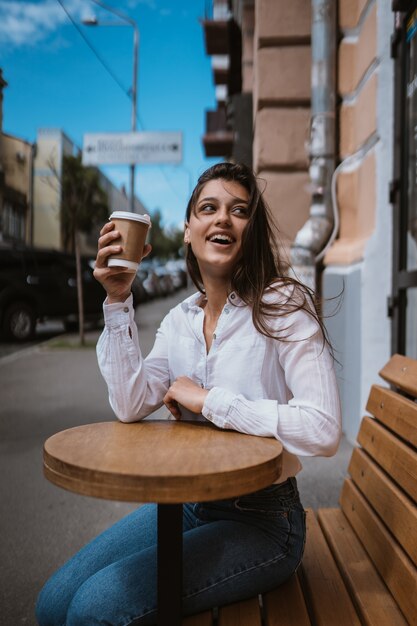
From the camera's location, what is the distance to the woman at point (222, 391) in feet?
4.62

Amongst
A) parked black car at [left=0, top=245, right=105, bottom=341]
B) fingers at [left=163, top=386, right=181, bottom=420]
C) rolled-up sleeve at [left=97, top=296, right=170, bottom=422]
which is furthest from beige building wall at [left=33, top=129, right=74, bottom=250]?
fingers at [left=163, top=386, right=181, bottom=420]

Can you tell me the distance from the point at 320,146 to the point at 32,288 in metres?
7.26

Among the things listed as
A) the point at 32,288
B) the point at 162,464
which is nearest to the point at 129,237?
the point at 162,464

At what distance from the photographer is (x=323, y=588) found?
1.57 meters

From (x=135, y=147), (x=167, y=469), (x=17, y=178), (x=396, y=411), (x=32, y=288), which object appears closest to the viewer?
(x=167, y=469)

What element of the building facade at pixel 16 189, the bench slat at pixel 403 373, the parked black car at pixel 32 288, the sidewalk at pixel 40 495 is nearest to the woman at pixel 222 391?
the bench slat at pixel 403 373

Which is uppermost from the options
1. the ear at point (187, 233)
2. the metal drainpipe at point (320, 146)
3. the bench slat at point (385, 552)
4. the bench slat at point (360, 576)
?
the metal drainpipe at point (320, 146)

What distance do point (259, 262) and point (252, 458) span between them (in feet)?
2.18

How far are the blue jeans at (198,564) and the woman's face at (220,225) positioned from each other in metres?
0.66

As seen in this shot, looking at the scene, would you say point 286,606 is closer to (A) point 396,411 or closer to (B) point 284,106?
(A) point 396,411

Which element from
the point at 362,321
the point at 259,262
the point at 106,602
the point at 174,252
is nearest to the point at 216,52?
the point at 362,321

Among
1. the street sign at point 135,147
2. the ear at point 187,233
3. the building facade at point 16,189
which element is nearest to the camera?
the ear at point 187,233

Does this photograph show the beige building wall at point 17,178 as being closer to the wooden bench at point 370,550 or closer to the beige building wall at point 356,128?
the beige building wall at point 356,128

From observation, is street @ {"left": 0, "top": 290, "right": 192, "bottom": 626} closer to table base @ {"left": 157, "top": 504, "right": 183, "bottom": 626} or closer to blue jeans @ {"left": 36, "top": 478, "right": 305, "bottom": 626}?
blue jeans @ {"left": 36, "top": 478, "right": 305, "bottom": 626}
